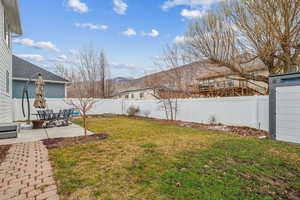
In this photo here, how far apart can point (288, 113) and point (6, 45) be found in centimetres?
1143

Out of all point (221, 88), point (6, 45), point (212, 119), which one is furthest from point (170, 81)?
point (6, 45)

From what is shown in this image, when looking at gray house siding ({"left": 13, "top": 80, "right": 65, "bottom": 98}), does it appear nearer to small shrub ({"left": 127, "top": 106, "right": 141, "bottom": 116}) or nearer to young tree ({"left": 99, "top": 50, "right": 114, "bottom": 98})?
small shrub ({"left": 127, "top": 106, "right": 141, "bottom": 116})

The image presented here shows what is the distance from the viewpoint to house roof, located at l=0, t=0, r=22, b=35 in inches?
302

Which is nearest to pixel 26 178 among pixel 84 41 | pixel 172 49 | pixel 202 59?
pixel 202 59

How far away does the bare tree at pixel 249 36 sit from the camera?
742cm

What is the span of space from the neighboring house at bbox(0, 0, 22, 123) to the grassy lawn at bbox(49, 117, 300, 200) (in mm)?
5111

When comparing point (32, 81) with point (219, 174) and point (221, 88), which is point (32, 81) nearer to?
point (219, 174)

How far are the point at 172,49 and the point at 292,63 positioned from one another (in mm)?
7991

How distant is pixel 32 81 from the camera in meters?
13.1

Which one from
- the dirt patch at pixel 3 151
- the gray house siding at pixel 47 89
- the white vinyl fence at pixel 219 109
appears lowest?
the dirt patch at pixel 3 151

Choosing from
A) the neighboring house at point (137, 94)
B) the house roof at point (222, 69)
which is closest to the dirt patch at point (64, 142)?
the house roof at point (222, 69)

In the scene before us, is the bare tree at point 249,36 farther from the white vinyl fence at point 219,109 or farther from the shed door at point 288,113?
the shed door at point 288,113

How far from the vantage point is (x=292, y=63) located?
8281mm

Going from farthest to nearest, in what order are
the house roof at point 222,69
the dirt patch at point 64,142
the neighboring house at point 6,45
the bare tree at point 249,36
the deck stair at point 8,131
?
the house roof at point 222,69 < the bare tree at point 249,36 < the neighboring house at point 6,45 < the deck stair at point 8,131 < the dirt patch at point 64,142
